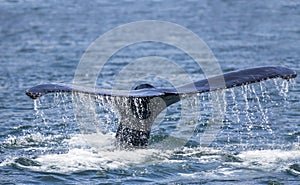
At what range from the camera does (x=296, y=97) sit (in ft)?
48.0

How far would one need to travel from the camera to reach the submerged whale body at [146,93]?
8.57m

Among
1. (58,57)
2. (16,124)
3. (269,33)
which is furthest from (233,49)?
(16,124)

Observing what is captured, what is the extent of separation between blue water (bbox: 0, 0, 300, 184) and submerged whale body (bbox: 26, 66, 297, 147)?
11.2 inches

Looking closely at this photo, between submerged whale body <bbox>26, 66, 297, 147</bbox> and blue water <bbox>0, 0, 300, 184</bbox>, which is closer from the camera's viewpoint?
submerged whale body <bbox>26, 66, 297, 147</bbox>

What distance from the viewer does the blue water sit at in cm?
963

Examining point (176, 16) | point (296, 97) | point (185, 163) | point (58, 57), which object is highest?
point (176, 16)

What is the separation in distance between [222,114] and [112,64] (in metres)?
5.69

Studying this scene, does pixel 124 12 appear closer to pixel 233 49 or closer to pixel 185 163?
pixel 233 49

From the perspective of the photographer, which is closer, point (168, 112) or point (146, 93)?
Answer: point (146, 93)

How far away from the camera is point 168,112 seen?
13852 millimetres

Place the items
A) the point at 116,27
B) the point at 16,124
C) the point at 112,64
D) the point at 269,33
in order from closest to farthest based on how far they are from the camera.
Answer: the point at 16,124 < the point at 112,64 < the point at 269,33 < the point at 116,27

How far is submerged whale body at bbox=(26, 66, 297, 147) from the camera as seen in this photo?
8566mm

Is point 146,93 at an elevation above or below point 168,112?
above

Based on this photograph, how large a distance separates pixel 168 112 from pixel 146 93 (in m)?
4.89
